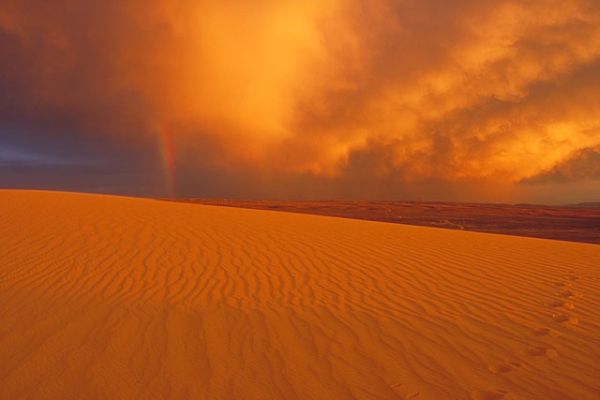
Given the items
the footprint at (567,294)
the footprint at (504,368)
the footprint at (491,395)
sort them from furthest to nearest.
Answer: the footprint at (567,294)
the footprint at (504,368)
the footprint at (491,395)

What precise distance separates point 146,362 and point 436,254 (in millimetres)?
7493

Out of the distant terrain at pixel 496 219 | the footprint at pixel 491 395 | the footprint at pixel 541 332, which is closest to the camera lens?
the footprint at pixel 491 395

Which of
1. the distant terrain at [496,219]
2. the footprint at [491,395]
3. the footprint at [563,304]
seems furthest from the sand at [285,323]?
the distant terrain at [496,219]

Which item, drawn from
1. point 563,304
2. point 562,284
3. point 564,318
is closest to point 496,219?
point 562,284

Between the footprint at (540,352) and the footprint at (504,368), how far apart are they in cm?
35

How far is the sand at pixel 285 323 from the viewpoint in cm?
319

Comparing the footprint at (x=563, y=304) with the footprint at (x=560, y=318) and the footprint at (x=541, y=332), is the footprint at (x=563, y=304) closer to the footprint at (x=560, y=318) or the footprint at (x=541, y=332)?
the footprint at (x=560, y=318)

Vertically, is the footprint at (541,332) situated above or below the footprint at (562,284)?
below

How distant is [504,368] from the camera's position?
349 centimetres

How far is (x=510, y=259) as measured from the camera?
914 cm

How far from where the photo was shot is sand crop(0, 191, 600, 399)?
3193 mm

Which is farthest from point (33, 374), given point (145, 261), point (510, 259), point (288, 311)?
point (510, 259)

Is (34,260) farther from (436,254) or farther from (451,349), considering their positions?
(436,254)

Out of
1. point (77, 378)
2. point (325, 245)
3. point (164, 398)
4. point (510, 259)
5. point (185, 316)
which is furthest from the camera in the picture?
point (325, 245)
